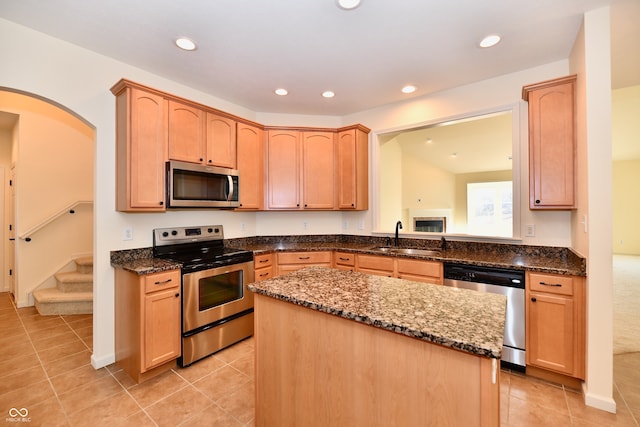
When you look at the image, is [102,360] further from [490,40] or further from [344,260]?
[490,40]

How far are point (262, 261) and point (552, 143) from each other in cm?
294

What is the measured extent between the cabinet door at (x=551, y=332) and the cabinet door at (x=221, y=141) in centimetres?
314

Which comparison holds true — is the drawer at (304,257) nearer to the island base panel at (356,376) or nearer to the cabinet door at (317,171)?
the cabinet door at (317,171)

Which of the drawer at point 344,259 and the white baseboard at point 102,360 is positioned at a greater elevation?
the drawer at point 344,259

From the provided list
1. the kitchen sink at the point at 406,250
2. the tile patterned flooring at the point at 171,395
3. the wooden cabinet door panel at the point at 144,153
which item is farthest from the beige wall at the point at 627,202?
the wooden cabinet door panel at the point at 144,153

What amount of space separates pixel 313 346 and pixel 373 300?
1.15 ft

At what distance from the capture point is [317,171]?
145 inches

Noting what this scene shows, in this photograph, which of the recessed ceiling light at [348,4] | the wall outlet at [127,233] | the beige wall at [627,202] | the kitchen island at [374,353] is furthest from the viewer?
the beige wall at [627,202]

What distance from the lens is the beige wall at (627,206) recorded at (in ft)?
26.2

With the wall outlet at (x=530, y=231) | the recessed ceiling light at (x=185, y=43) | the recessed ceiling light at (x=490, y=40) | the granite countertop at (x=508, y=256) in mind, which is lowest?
the granite countertop at (x=508, y=256)

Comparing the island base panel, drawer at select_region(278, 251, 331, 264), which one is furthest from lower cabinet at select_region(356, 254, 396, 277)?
the island base panel

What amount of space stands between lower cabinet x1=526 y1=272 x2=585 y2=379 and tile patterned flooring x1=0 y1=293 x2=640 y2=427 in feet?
0.65

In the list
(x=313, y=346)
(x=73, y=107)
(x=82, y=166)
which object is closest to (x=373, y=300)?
(x=313, y=346)

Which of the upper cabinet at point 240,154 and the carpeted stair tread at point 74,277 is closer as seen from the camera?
the upper cabinet at point 240,154
